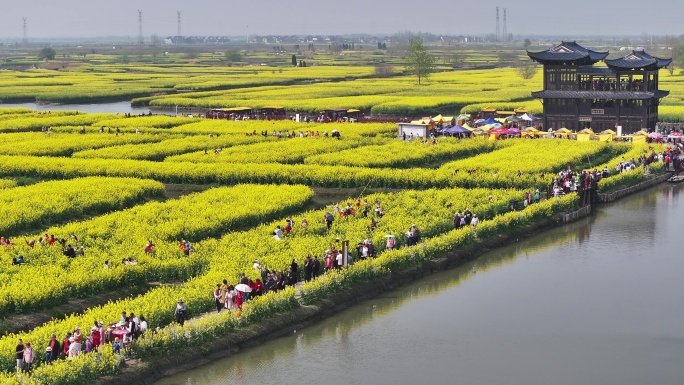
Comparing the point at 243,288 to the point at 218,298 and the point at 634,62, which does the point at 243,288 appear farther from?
the point at 634,62

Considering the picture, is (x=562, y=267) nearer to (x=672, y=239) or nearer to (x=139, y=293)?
(x=672, y=239)

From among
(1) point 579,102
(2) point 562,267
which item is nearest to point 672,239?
(2) point 562,267

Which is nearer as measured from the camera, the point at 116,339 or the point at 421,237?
the point at 116,339

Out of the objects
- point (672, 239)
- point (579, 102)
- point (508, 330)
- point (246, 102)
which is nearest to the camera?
point (508, 330)

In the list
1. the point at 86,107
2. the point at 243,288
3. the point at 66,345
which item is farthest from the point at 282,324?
the point at 86,107

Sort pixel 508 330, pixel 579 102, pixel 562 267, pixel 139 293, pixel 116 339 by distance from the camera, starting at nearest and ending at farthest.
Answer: pixel 116 339 → pixel 508 330 → pixel 139 293 → pixel 562 267 → pixel 579 102

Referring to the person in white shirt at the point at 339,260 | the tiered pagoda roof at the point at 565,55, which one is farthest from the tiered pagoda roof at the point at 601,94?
the person in white shirt at the point at 339,260

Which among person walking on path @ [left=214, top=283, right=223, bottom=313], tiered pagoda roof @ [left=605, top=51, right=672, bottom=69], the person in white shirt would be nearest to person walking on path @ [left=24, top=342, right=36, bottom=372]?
person walking on path @ [left=214, top=283, right=223, bottom=313]

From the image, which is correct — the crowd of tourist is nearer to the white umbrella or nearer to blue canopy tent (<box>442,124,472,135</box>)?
the white umbrella
